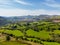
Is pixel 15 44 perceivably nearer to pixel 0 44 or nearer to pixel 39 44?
pixel 0 44

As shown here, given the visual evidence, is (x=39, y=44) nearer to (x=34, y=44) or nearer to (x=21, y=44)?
(x=34, y=44)

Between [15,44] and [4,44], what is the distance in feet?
21.3

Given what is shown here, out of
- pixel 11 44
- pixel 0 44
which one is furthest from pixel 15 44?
pixel 0 44

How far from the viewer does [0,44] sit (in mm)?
87562

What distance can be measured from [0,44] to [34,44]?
21.0 meters

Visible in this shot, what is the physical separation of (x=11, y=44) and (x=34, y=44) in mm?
14672

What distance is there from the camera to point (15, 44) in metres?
87.2

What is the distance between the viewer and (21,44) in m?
88.6

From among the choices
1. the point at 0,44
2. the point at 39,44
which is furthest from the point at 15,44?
the point at 39,44

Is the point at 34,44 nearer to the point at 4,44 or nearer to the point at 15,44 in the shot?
the point at 15,44

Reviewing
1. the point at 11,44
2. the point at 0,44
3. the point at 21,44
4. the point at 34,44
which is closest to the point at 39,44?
the point at 34,44

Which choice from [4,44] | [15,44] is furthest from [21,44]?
[4,44]

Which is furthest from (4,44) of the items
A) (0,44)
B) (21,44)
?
(21,44)

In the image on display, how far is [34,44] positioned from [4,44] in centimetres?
1868
